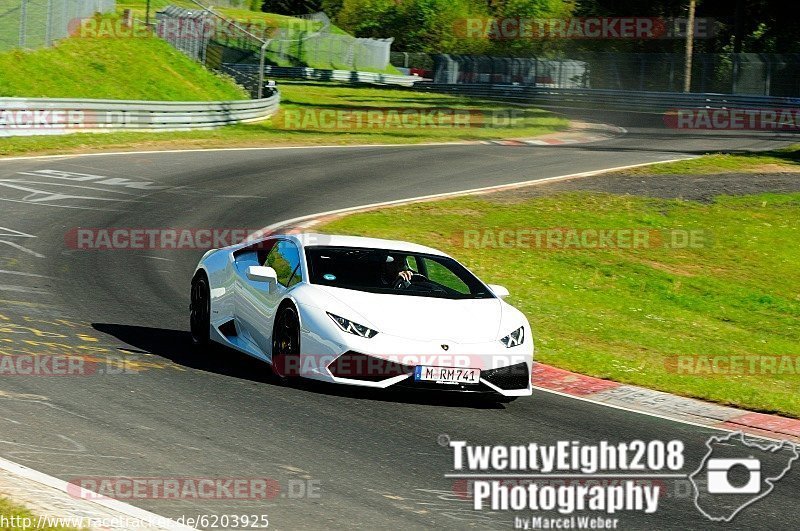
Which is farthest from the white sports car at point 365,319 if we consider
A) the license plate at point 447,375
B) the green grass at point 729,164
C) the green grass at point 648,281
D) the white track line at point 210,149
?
the green grass at point 729,164

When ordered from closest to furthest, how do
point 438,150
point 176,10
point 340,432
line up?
1. point 340,432
2. point 438,150
3. point 176,10

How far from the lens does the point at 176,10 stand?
2172 inches

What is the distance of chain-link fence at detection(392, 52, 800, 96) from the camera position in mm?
56656

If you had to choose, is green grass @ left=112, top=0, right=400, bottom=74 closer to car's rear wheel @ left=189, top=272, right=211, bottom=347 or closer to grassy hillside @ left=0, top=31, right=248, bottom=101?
grassy hillside @ left=0, top=31, right=248, bottom=101

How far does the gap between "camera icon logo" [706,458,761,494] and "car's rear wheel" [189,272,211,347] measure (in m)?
→ 5.23

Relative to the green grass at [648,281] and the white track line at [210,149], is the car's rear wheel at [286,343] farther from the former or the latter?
the white track line at [210,149]

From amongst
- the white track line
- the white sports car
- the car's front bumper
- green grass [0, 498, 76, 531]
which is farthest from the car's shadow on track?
the white track line

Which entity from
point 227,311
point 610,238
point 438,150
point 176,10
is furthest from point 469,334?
point 176,10

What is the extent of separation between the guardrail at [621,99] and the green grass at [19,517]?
46717 mm

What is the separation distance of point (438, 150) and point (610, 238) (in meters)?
14.2

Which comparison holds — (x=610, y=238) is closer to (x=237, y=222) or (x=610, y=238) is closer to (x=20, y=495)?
(x=237, y=222)

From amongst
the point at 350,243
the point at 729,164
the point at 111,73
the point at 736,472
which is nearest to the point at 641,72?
the point at 729,164

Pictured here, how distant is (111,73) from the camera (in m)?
40.9

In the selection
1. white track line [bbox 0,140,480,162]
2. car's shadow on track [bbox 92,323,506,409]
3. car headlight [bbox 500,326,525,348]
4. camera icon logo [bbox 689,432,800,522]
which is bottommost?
camera icon logo [bbox 689,432,800,522]
